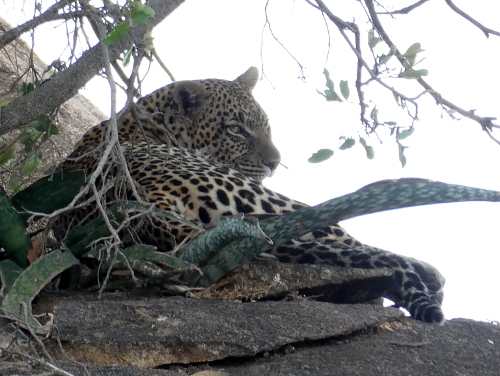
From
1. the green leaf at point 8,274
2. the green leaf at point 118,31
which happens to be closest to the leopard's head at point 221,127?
the green leaf at point 8,274

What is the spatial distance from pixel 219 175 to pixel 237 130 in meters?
1.47

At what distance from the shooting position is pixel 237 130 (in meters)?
5.73

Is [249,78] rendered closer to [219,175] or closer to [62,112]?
[62,112]

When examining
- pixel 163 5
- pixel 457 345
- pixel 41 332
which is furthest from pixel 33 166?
pixel 457 345

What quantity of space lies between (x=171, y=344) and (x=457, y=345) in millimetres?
1178

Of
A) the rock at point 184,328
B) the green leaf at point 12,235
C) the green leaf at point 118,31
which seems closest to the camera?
the rock at point 184,328

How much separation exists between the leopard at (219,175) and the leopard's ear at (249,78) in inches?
17.3

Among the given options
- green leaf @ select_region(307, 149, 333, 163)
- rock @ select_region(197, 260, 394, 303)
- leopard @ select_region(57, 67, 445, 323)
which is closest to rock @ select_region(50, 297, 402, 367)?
rock @ select_region(197, 260, 394, 303)

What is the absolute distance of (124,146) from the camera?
4.73m

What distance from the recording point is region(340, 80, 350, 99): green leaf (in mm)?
3311

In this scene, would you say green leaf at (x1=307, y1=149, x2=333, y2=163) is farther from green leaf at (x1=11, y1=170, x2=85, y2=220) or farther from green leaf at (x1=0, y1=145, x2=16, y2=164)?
green leaf at (x1=0, y1=145, x2=16, y2=164)

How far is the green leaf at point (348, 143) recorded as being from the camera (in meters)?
3.39

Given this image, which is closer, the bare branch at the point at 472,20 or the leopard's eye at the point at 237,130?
the bare branch at the point at 472,20

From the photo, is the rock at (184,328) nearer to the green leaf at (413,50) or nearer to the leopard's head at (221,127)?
A: the green leaf at (413,50)
